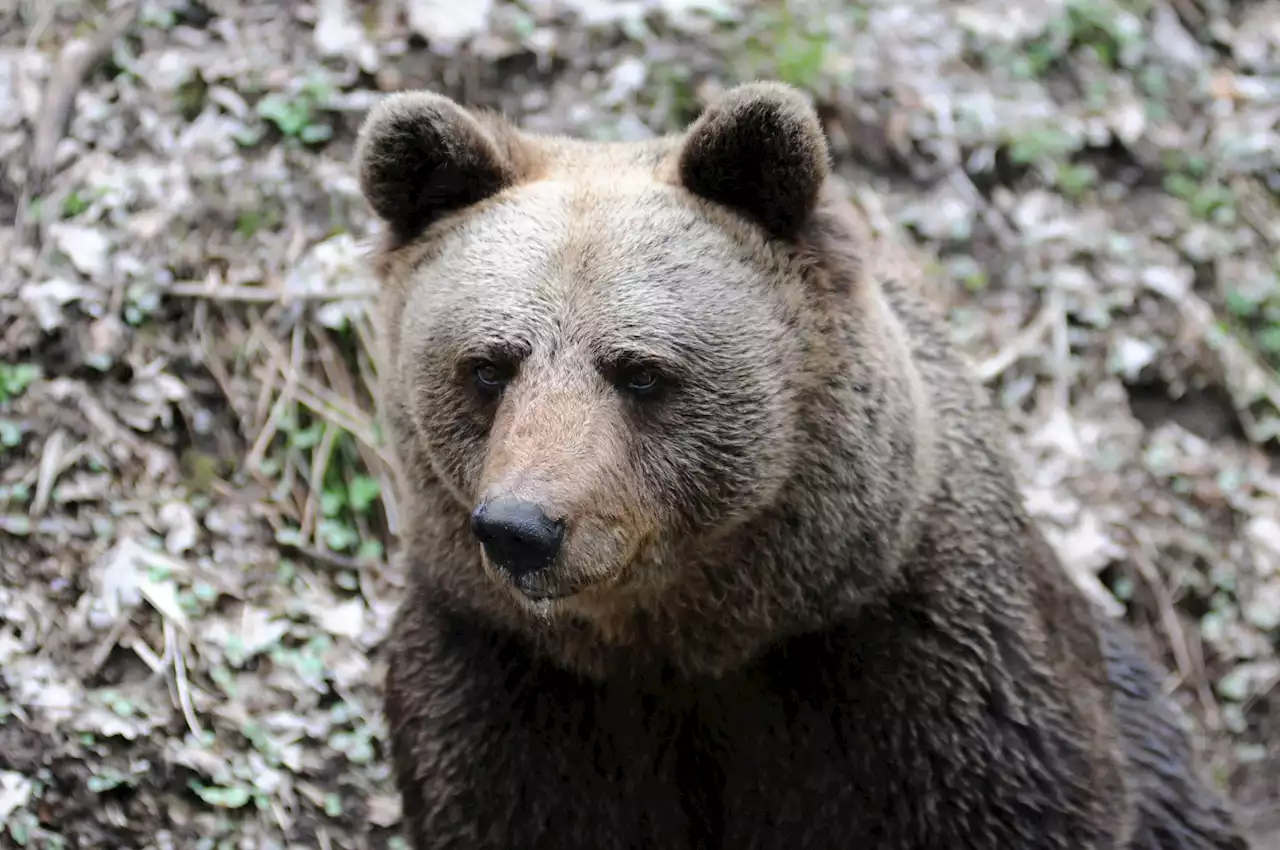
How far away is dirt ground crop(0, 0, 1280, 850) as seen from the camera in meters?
5.25

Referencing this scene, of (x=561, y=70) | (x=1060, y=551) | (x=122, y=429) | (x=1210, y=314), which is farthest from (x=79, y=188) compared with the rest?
(x=1210, y=314)

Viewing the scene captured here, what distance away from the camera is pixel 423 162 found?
3.83 m

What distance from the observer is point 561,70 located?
23.4ft

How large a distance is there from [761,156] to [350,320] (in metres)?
3.02

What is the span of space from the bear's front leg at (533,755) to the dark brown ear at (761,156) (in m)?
1.40

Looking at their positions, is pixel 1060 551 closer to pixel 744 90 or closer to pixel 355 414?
pixel 355 414

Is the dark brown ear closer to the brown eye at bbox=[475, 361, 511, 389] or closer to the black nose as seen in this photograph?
the brown eye at bbox=[475, 361, 511, 389]

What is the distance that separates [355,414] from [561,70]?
7.23 ft

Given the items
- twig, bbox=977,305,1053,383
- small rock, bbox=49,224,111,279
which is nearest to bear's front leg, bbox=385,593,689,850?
small rock, bbox=49,224,111,279

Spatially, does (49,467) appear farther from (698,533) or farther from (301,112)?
(698,533)

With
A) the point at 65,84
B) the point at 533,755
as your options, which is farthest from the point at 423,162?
the point at 65,84

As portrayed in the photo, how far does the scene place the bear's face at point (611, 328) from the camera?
337cm

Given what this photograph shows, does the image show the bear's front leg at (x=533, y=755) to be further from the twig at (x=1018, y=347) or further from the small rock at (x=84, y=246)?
the twig at (x=1018, y=347)

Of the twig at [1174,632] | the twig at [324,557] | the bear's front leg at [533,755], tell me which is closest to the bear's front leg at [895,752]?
the bear's front leg at [533,755]
